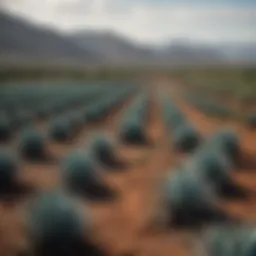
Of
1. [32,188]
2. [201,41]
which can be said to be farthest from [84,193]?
[201,41]

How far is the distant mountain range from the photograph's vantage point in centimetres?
545

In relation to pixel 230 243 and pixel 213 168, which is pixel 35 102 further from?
pixel 230 243

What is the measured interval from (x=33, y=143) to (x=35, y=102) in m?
0.39

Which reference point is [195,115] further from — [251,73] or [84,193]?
[84,193]

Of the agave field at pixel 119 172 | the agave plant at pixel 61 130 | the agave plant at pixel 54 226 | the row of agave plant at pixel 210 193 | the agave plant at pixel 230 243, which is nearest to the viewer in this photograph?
the agave plant at pixel 230 243

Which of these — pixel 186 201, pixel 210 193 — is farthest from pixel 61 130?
pixel 210 193

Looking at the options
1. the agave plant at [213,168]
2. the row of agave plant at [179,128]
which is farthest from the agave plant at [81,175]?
the agave plant at [213,168]

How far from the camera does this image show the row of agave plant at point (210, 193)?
4659mm

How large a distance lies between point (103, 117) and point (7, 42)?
1097 mm

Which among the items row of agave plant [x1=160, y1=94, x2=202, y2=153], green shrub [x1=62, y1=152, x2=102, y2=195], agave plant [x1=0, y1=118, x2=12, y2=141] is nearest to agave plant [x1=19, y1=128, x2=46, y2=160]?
agave plant [x1=0, y1=118, x2=12, y2=141]

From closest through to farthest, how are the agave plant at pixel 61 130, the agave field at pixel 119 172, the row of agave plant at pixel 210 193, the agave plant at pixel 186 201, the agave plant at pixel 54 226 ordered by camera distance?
the row of agave plant at pixel 210 193 → the agave plant at pixel 54 226 → the agave field at pixel 119 172 → the agave plant at pixel 186 201 → the agave plant at pixel 61 130

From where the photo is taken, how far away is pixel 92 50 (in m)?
5.66

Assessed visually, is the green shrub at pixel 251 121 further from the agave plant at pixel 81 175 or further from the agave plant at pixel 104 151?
the agave plant at pixel 81 175

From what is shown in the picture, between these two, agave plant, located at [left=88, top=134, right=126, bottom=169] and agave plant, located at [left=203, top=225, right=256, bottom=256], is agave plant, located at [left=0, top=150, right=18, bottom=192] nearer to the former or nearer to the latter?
agave plant, located at [left=88, top=134, right=126, bottom=169]
